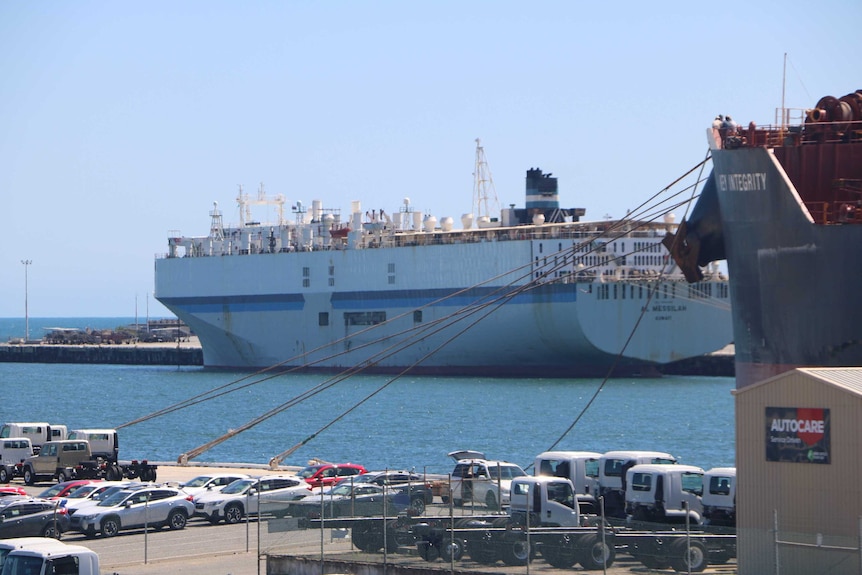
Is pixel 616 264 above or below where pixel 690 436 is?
above

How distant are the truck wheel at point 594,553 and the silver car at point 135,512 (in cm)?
1034

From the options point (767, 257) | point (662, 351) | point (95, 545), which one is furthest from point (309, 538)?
point (662, 351)

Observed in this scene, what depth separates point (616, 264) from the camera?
8181cm

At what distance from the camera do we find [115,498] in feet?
91.6

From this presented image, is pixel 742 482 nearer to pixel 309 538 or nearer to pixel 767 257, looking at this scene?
pixel 309 538

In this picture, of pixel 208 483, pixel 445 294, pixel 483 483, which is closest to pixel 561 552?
pixel 483 483

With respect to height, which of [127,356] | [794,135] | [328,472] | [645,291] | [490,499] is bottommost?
[127,356]

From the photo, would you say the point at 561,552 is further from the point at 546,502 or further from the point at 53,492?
the point at 53,492

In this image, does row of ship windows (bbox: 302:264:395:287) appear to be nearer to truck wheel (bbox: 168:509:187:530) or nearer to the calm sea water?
the calm sea water

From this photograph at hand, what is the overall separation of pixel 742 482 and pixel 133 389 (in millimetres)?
76001

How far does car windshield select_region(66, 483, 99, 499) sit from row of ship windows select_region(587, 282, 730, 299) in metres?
50.0

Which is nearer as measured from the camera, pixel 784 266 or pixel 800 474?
pixel 800 474

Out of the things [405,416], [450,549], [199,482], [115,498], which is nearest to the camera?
[450,549]

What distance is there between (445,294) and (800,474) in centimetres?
6763
